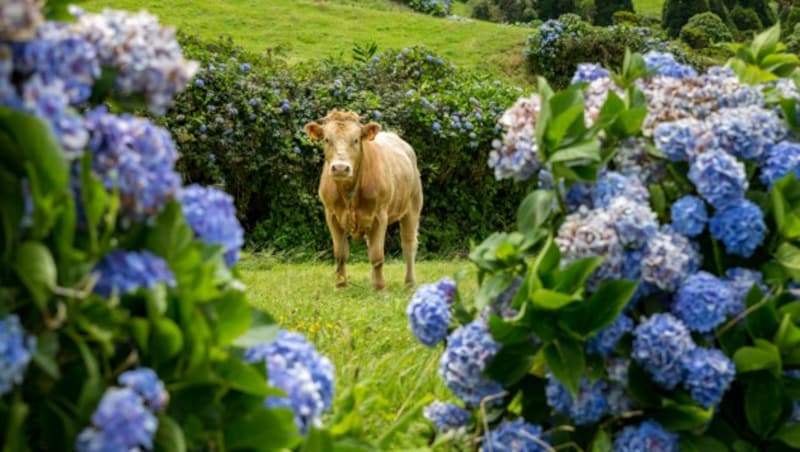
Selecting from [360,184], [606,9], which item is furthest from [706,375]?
[606,9]

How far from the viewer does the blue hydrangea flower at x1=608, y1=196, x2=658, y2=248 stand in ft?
9.02

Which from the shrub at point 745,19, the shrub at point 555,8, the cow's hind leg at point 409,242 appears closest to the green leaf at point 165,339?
the cow's hind leg at point 409,242

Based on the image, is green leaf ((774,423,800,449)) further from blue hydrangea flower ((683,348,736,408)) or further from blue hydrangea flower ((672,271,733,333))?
blue hydrangea flower ((672,271,733,333))

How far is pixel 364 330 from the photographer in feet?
19.2

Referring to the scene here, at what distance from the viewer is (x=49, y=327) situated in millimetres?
1630

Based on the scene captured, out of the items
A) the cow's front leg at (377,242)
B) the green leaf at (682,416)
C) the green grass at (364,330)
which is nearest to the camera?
the green leaf at (682,416)

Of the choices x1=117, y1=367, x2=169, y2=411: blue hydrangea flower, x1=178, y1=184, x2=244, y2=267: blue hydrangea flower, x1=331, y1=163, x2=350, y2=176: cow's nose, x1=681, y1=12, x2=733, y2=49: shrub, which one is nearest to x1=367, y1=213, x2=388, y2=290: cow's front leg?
x1=331, y1=163, x2=350, y2=176: cow's nose

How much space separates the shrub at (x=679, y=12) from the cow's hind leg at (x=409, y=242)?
2705 cm

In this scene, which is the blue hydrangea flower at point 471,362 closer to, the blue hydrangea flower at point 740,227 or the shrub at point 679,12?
the blue hydrangea flower at point 740,227

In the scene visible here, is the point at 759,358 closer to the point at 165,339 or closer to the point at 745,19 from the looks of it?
the point at 165,339

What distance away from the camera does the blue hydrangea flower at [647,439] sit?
109 inches

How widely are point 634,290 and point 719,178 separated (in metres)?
0.44

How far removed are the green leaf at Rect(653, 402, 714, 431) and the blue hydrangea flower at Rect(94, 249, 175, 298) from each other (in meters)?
1.49

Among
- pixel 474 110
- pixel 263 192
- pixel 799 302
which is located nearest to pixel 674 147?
pixel 799 302
